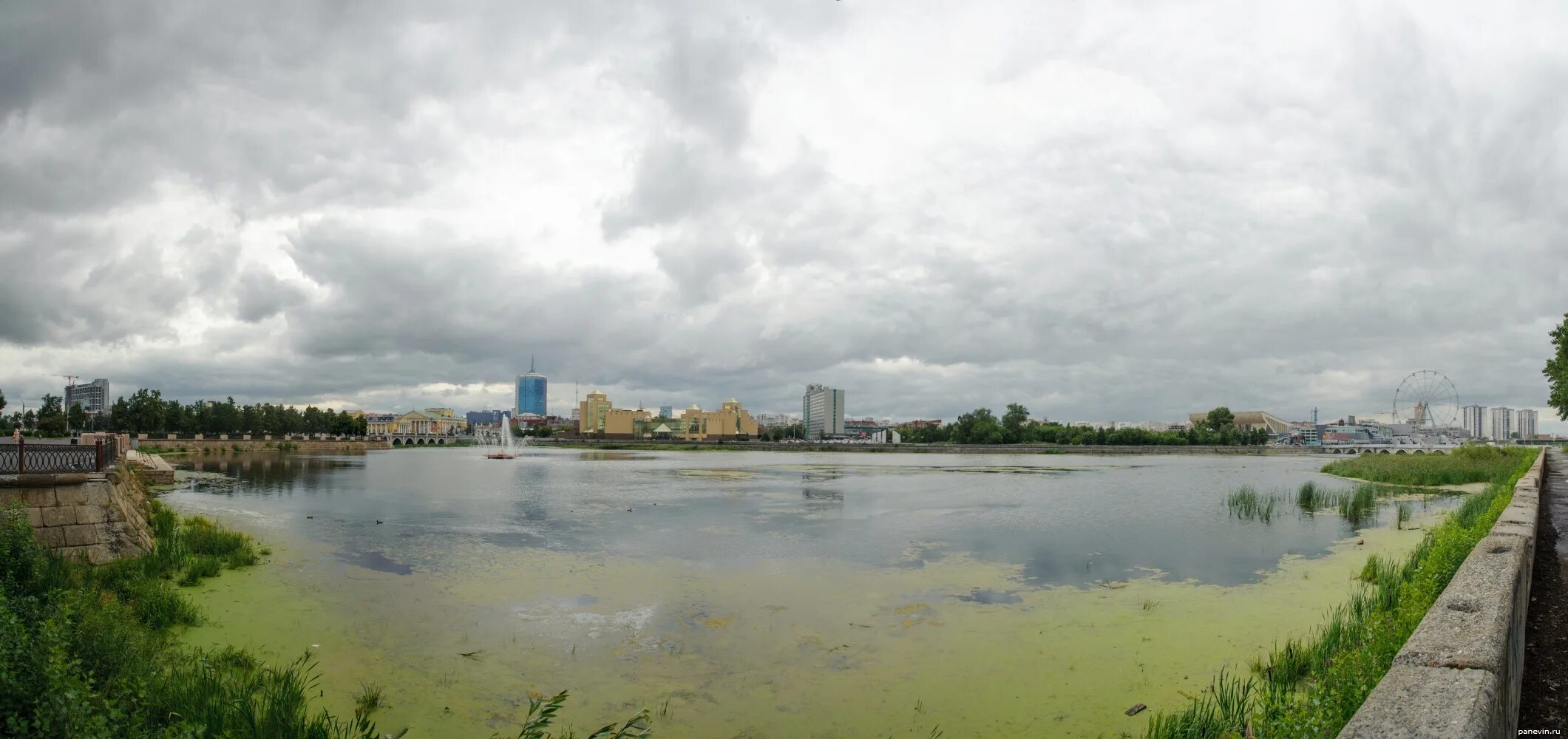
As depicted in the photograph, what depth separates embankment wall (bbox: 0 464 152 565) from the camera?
11922 mm

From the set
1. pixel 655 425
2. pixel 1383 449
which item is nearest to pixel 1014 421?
pixel 1383 449

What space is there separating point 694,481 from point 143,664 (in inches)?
1276

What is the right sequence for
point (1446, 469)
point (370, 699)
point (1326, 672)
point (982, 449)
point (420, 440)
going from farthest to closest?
1. point (420, 440)
2. point (982, 449)
3. point (1446, 469)
4. point (370, 699)
5. point (1326, 672)

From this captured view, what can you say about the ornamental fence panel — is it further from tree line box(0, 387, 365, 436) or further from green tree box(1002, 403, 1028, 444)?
green tree box(1002, 403, 1028, 444)

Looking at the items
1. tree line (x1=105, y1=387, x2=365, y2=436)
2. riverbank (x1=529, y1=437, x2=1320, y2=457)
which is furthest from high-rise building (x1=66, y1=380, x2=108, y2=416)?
riverbank (x1=529, y1=437, x2=1320, y2=457)

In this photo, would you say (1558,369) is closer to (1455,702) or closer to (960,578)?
(960,578)

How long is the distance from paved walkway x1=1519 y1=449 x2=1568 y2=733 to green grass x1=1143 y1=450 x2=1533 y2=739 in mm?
591

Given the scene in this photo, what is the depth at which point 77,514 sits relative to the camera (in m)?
12.5

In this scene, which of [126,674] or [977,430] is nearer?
[126,674]

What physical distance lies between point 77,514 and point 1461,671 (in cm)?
1711

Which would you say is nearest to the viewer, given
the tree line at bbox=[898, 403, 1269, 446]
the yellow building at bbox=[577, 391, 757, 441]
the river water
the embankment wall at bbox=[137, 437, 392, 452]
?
the river water

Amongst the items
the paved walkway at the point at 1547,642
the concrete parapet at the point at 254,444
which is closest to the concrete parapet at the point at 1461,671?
the paved walkway at the point at 1547,642

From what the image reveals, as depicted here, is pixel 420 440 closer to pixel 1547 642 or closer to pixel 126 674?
pixel 126 674

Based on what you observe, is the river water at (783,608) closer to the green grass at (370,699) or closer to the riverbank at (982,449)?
the green grass at (370,699)
